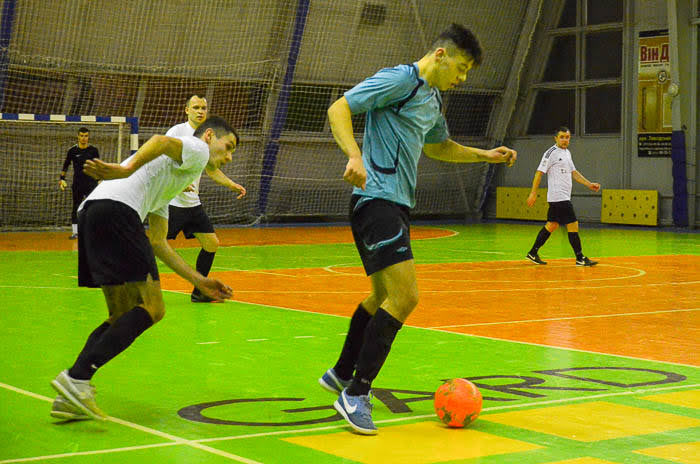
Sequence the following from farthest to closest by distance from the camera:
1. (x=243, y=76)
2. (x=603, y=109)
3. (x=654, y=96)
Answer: (x=603, y=109), (x=654, y=96), (x=243, y=76)

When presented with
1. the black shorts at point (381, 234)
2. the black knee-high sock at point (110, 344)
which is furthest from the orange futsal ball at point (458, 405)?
the black knee-high sock at point (110, 344)

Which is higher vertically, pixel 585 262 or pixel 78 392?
pixel 585 262

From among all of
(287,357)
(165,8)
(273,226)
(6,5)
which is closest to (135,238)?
(287,357)

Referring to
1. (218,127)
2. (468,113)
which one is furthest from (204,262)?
(468,113)

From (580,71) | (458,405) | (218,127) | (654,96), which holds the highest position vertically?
(580,71)

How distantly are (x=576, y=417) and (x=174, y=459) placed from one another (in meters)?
2.49

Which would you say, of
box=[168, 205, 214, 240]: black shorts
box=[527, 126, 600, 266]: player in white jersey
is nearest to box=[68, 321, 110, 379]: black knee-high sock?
box=[168, 205, 214, 240]: black shorts

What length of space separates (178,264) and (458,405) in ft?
6.42

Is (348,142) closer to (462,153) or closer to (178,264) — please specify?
(462,153)

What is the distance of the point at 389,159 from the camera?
639cm

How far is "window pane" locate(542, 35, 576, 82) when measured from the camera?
31734 millimetres

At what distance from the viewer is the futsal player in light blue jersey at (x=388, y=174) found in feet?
20.5

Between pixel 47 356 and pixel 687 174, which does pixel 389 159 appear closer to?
pixel 47 356

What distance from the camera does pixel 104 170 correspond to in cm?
604
